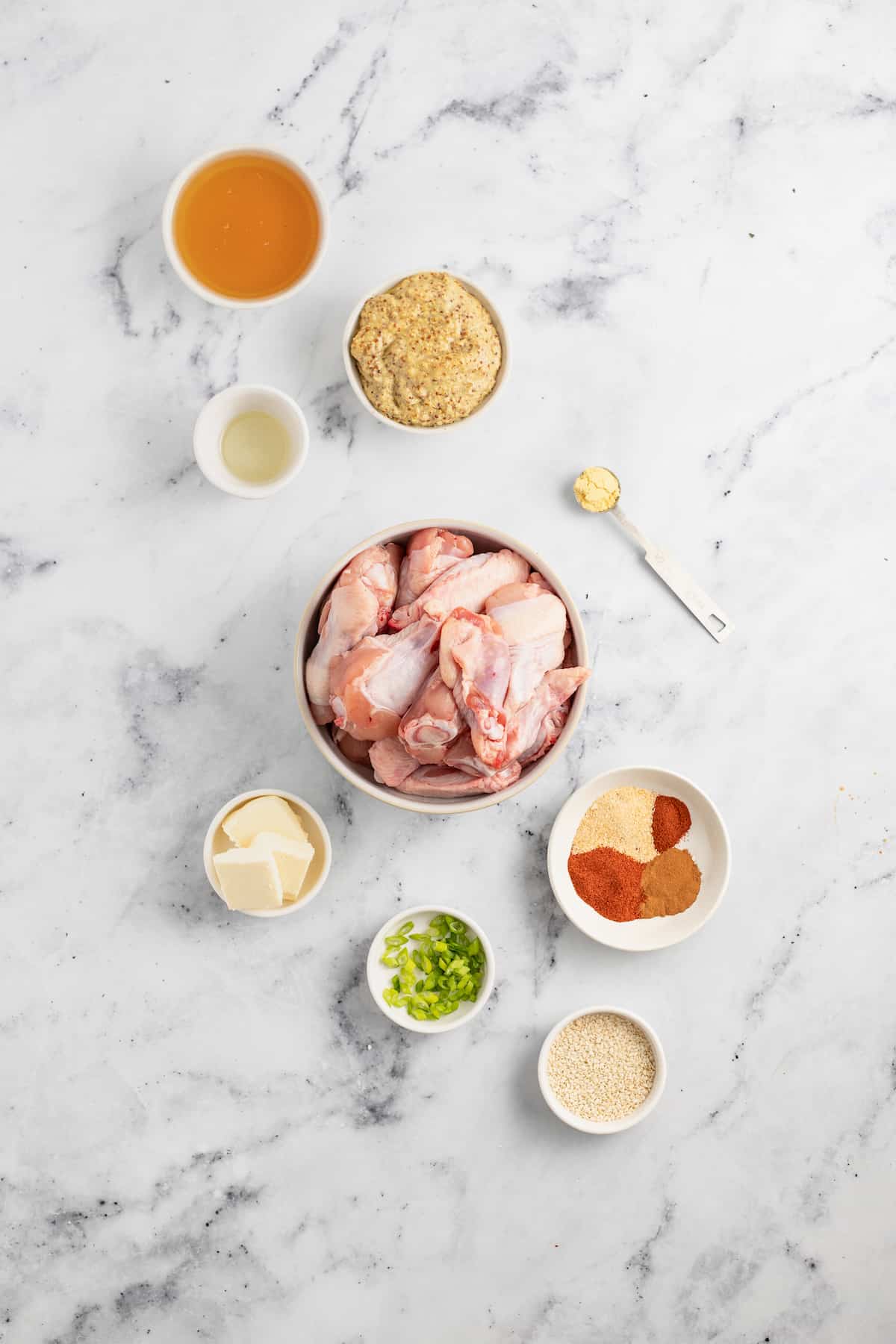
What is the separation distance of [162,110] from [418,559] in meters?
1.14

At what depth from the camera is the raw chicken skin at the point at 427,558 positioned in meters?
1.91

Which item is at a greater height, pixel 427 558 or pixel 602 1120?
pixel 427 558

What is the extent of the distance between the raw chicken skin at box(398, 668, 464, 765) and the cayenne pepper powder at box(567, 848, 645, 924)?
51cm

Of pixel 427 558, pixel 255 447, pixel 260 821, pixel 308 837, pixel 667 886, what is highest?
pixel 255 447

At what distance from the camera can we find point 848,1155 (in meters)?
2.29

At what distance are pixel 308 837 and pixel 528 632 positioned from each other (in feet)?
2.18

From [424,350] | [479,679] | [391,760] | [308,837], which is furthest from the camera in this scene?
[308,837]

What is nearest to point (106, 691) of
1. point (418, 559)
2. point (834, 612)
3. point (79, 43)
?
point (418, 559)

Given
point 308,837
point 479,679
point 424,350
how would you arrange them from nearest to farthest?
point 479,679 < point 424,350 < point 308,837

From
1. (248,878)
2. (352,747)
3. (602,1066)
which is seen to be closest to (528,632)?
(352,747)

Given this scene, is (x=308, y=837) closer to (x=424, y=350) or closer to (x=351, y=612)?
(x=351, y=612)

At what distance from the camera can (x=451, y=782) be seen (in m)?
1.88

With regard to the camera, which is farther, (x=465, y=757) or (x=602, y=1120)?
(x=602, y=1120)

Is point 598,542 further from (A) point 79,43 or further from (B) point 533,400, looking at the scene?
(A) point 79,43
